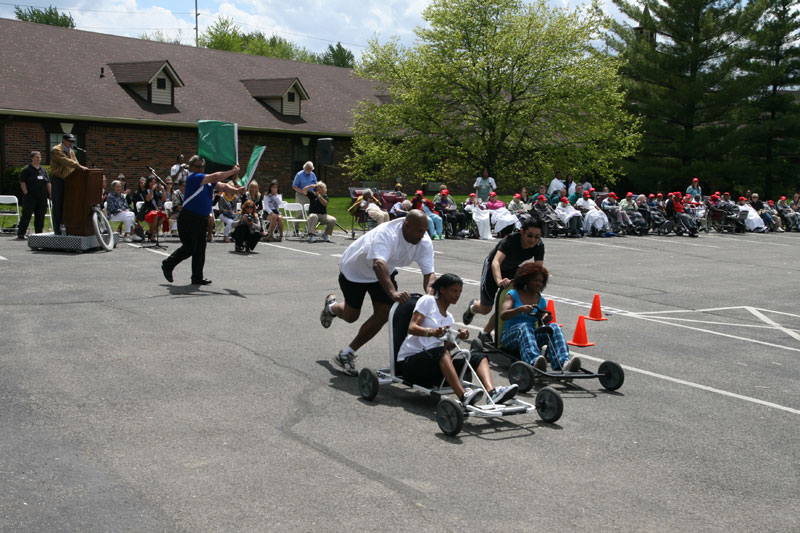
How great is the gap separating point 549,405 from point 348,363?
2079mm

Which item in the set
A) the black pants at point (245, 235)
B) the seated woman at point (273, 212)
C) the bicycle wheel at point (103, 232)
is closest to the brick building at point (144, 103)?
the seated woman at point (273, 212)

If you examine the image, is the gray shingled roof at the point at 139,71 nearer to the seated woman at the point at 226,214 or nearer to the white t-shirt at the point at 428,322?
the seated woman at the point at 226,214

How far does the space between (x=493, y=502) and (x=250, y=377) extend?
327 centimetres

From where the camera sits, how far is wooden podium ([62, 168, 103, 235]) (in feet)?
50.4

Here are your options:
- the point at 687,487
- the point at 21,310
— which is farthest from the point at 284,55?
the point at 687,487

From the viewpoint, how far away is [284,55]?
8994 cm

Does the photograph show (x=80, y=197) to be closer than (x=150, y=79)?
Yes

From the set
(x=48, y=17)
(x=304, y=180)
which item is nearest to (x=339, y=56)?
(x=48, y=17)

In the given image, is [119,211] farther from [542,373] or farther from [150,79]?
[150,79]

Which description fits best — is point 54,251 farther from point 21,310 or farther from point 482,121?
point 482,121

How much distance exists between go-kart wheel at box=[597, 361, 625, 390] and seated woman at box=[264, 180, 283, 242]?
13894 mm

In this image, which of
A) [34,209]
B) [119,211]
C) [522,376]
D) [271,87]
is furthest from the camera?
[271,87]

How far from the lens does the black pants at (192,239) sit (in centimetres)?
1238

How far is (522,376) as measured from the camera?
7.42m
